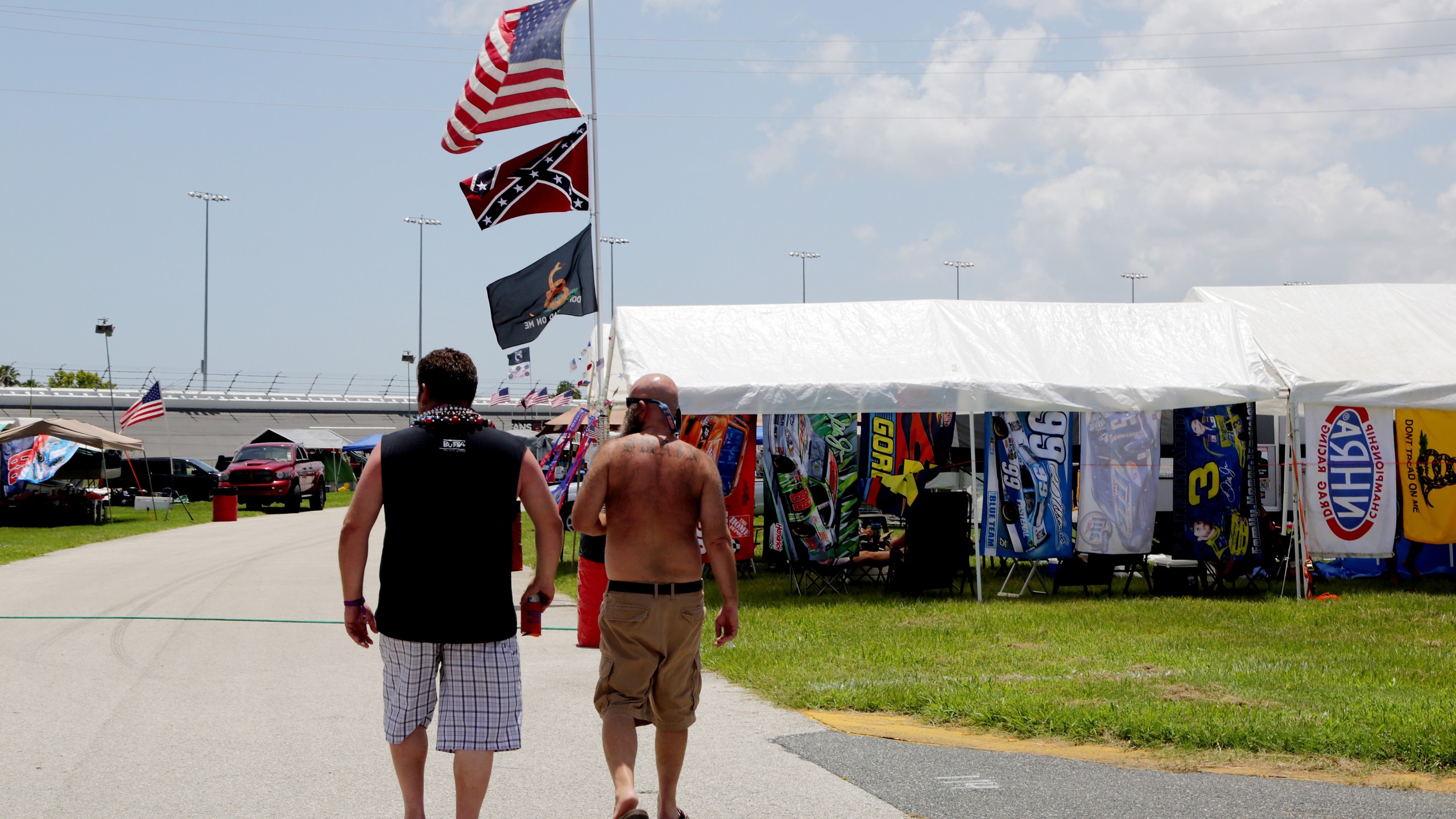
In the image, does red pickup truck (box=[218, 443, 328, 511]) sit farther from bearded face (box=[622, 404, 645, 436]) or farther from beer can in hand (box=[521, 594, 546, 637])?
beer can in hand (box=[521, 594, 546, 637])

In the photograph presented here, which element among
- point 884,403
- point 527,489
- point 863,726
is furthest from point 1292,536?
point 527,489

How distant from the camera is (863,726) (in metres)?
6.58

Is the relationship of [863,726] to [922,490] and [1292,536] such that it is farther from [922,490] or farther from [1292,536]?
[1292,536]

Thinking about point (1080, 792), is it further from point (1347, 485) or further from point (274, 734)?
point (1347, 485)

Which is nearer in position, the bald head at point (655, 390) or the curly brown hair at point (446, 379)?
the curly brown hair at point (446, 379)

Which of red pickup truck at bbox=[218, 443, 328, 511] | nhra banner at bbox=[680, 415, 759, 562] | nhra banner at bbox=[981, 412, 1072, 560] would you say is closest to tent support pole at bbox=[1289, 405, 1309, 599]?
nhra banner at bbox=[981, 412, 1072, 560]

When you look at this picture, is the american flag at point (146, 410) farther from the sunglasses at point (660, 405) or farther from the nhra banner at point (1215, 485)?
the sunglasses at point (660, 405)

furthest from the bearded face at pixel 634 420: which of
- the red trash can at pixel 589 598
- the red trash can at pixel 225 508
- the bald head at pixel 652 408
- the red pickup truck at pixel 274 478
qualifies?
the red pickup truck at pixel 274 478

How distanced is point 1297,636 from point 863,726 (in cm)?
517

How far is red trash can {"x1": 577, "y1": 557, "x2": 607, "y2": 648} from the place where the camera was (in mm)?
8881

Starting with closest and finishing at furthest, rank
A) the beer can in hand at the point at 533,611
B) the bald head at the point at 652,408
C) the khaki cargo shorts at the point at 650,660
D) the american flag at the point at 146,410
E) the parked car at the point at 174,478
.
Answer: the beer can in hand at the point at 533,611
the khaki cargo shorts at the point at 650,660
the bald head at the point at 652,408
the american flag at the point at 146,410
the parked car at the point at 174,478

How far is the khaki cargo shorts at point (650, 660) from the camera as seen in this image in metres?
4.56

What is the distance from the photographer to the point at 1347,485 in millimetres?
12922

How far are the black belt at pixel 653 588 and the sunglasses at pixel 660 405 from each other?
→ 628 mm
